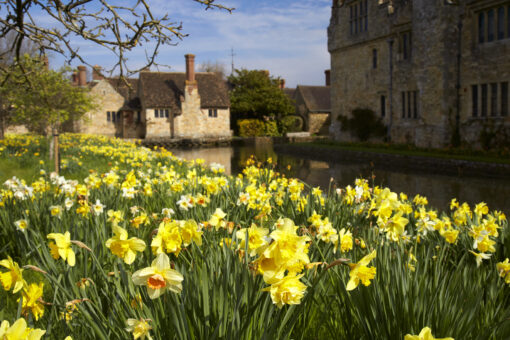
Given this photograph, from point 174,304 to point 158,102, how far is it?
45945mm

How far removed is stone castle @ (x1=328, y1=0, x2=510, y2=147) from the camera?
20344 mm

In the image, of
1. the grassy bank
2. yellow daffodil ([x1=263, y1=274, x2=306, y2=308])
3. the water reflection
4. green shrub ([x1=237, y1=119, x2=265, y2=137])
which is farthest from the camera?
green shrub ([x1=237, y1=119, x2=265, y2=137])

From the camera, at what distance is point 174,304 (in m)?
2.10

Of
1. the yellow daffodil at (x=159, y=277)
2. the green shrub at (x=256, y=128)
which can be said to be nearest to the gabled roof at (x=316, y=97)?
the green shrub at (x=256, y=128)

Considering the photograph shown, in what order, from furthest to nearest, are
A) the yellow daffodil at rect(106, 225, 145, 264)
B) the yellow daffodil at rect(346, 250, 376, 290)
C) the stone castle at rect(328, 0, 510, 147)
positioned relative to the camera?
the stone castle at rect(328, 0, 510, 147) < the yellow daffodil at rect(106, 225, 145, 264) < the yellow daffodil at rect(346, 250, 376, 290)

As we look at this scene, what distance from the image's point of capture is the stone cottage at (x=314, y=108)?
5278 cm

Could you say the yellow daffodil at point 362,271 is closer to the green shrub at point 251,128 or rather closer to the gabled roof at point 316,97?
the green shrub at point 251,128

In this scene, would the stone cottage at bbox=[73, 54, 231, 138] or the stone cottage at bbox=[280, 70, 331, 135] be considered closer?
the stone cottage at bbox=[73, 54, 231, 138]

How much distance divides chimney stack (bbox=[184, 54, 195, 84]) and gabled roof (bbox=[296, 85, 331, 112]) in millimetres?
13489

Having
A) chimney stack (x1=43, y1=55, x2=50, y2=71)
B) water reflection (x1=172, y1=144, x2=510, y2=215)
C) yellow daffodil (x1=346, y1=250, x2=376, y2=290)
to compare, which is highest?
chimney stack (x1=43, y1=55, x2=50, y2=71)

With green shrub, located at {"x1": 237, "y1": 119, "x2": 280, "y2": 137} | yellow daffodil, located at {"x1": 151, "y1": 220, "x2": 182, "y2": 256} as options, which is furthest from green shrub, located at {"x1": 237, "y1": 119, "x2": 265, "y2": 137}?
yellow daffodil, located at {"x1": 151, "y1": 220, "x2": 182, "y2": 256}

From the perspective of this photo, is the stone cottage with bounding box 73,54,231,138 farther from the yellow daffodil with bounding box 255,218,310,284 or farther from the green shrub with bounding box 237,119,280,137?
the yellow daffodil with bounding box 255,218,310,284

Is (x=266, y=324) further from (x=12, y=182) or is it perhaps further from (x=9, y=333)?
(x=12, y=182)

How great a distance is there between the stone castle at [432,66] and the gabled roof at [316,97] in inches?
872
